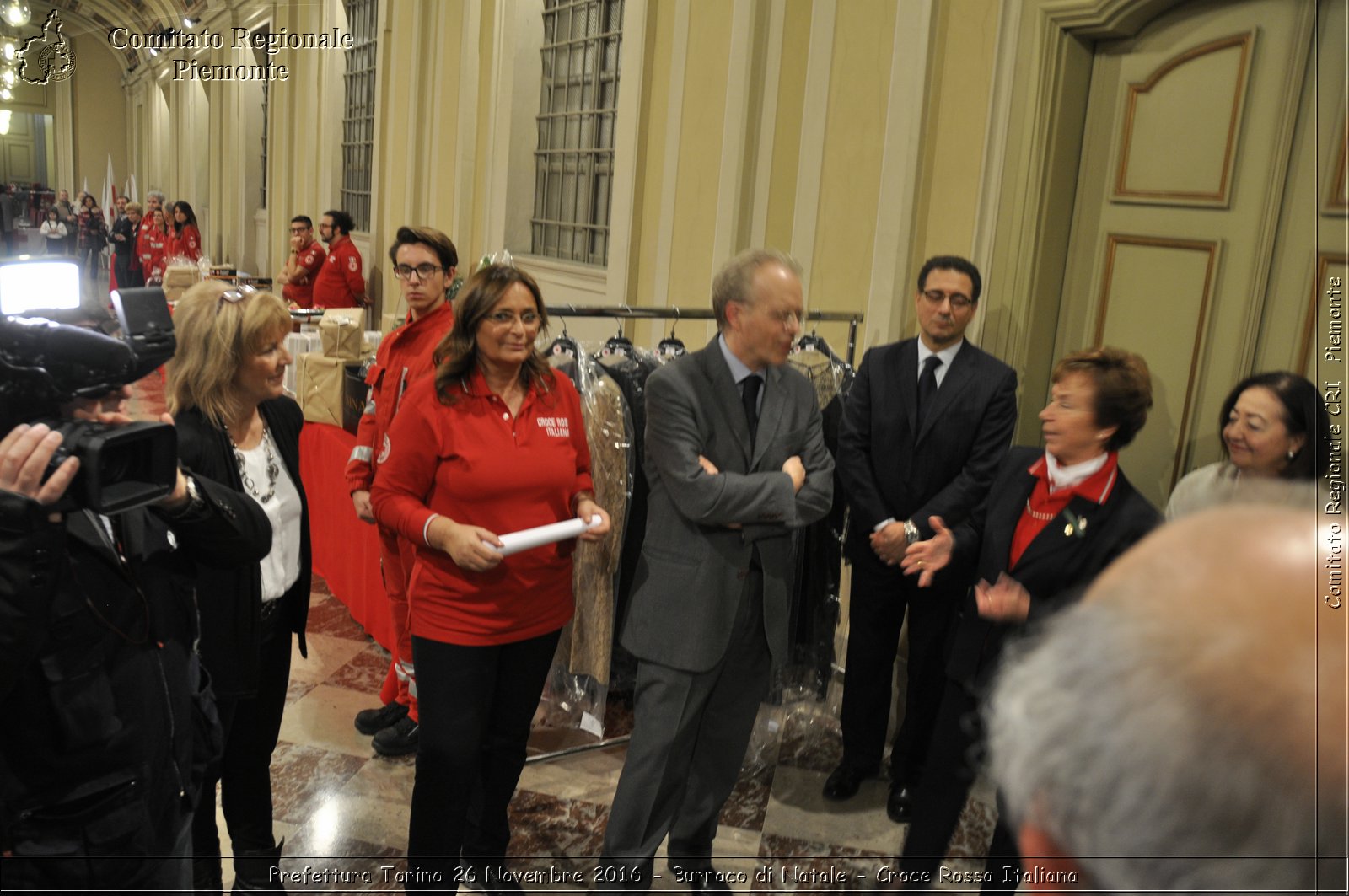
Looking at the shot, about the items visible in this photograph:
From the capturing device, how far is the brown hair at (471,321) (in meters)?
2.48

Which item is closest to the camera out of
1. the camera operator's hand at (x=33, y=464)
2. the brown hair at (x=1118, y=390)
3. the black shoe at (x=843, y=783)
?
the camera operator's hand at (x=33, y=464)

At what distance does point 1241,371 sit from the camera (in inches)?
124

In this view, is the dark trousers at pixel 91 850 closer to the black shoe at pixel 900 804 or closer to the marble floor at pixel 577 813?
the marble floor at pixel 577 813

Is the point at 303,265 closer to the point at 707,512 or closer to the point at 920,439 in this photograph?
the point at 920,439

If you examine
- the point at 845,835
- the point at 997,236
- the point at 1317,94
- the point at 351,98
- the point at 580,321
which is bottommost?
the point at 845,835

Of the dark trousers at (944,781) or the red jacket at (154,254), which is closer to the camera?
the dark trousers at (944,781)

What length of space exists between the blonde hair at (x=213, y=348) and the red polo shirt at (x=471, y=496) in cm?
41

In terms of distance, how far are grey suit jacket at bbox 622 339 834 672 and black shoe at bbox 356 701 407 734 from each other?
151cm

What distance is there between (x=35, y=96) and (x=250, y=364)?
595 inches

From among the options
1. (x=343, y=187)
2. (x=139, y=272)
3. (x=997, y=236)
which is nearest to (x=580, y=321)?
(x=997, y=236)

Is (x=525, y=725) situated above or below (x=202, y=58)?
below

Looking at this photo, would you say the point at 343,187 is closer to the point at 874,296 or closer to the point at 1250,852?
the point at 874,296

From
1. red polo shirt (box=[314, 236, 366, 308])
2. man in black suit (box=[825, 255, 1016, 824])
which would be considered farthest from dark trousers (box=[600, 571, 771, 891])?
red polo shirt (box=[314, 236, 366, 308])

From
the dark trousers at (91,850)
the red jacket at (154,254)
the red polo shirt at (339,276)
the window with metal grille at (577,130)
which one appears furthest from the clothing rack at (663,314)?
the red jacket at (154,254)
